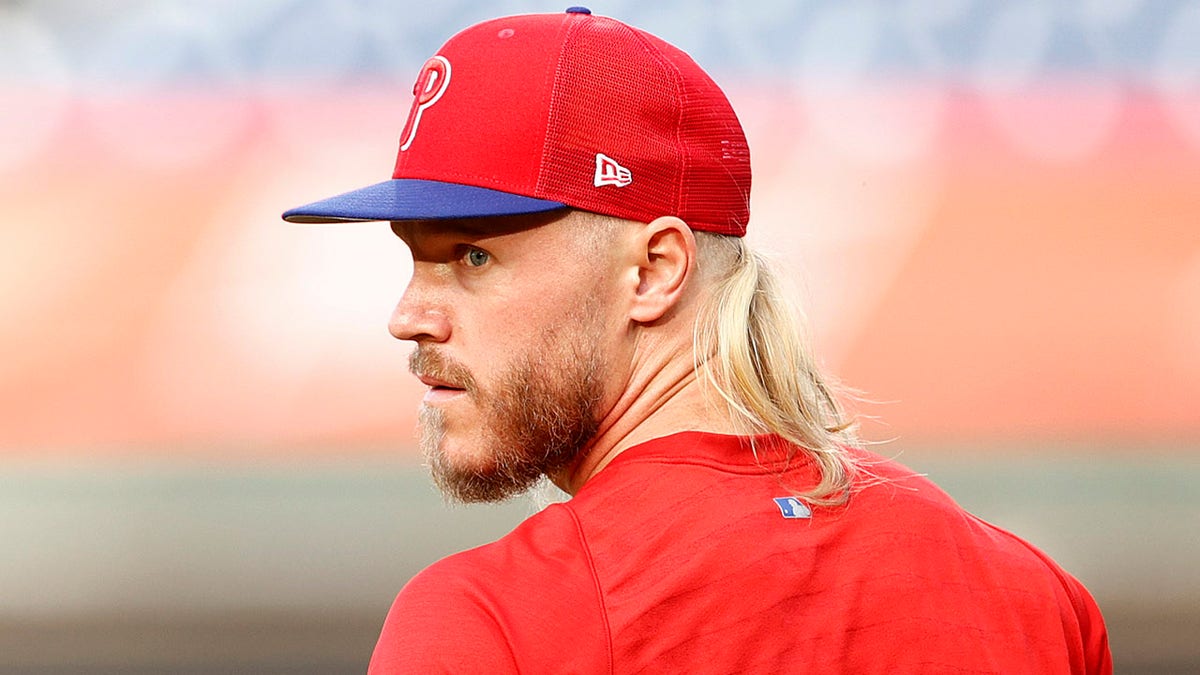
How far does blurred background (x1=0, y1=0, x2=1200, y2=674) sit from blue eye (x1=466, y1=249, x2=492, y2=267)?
2.72 m

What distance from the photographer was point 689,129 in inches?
44.8

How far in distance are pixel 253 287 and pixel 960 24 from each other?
227 centimetres

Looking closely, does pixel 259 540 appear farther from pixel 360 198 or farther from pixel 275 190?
pixel 360 198

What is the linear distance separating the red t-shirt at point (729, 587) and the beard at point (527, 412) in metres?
0.08

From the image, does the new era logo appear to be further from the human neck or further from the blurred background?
the blurred background

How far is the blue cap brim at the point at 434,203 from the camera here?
1051mm

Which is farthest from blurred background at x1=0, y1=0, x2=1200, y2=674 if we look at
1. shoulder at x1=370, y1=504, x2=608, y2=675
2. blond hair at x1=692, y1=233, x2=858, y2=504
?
shoulder at x1=370, y1=504, x2=608, y2=675

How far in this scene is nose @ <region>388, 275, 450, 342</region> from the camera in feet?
3.63

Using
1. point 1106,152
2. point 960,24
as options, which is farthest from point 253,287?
point 1106,152

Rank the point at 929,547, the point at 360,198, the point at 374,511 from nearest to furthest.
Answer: the point at 929,547 < the point at 360,198 < the point at 374,511

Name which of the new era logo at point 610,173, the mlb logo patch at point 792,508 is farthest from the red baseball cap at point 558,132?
the mlb logo patch at point 792,508

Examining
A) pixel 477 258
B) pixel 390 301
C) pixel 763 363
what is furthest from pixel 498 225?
pixel 390 301

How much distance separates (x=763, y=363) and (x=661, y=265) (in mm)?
128

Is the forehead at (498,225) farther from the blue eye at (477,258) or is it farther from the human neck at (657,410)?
the human neck at (657,410)
